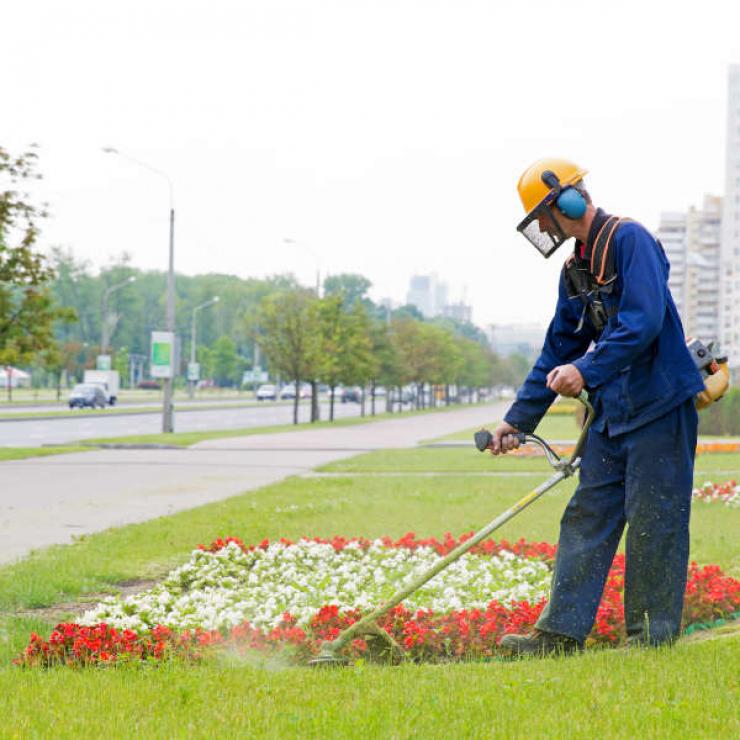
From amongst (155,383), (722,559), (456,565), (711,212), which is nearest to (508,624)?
(456,565)

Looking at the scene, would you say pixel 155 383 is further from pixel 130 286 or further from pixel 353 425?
pixel 353 425

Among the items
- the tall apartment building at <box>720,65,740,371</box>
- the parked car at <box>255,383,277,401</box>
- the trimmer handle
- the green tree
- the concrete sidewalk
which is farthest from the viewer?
the green tree

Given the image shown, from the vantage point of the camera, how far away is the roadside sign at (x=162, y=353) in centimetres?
3189

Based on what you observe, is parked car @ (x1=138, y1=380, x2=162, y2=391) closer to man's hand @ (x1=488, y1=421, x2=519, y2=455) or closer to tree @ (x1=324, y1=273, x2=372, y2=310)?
tree @ (x1=324, y1=273, x2=372, y2=310)

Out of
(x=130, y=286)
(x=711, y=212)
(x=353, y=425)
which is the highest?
(x=711, y=212)

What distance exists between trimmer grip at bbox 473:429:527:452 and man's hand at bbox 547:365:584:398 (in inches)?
18.7

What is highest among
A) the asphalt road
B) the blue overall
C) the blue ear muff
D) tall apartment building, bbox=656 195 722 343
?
tall apartment building, bbox=656 195 722 343

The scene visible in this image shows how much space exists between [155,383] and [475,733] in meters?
113

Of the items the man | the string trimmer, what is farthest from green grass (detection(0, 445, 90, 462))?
the man

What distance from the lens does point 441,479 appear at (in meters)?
15.8

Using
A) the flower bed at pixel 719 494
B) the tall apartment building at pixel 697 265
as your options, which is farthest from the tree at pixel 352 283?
the flower bed at pixel 719 494

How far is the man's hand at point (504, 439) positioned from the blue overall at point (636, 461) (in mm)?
296

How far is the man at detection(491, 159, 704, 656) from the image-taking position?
4.25m

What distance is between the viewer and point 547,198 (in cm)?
442
